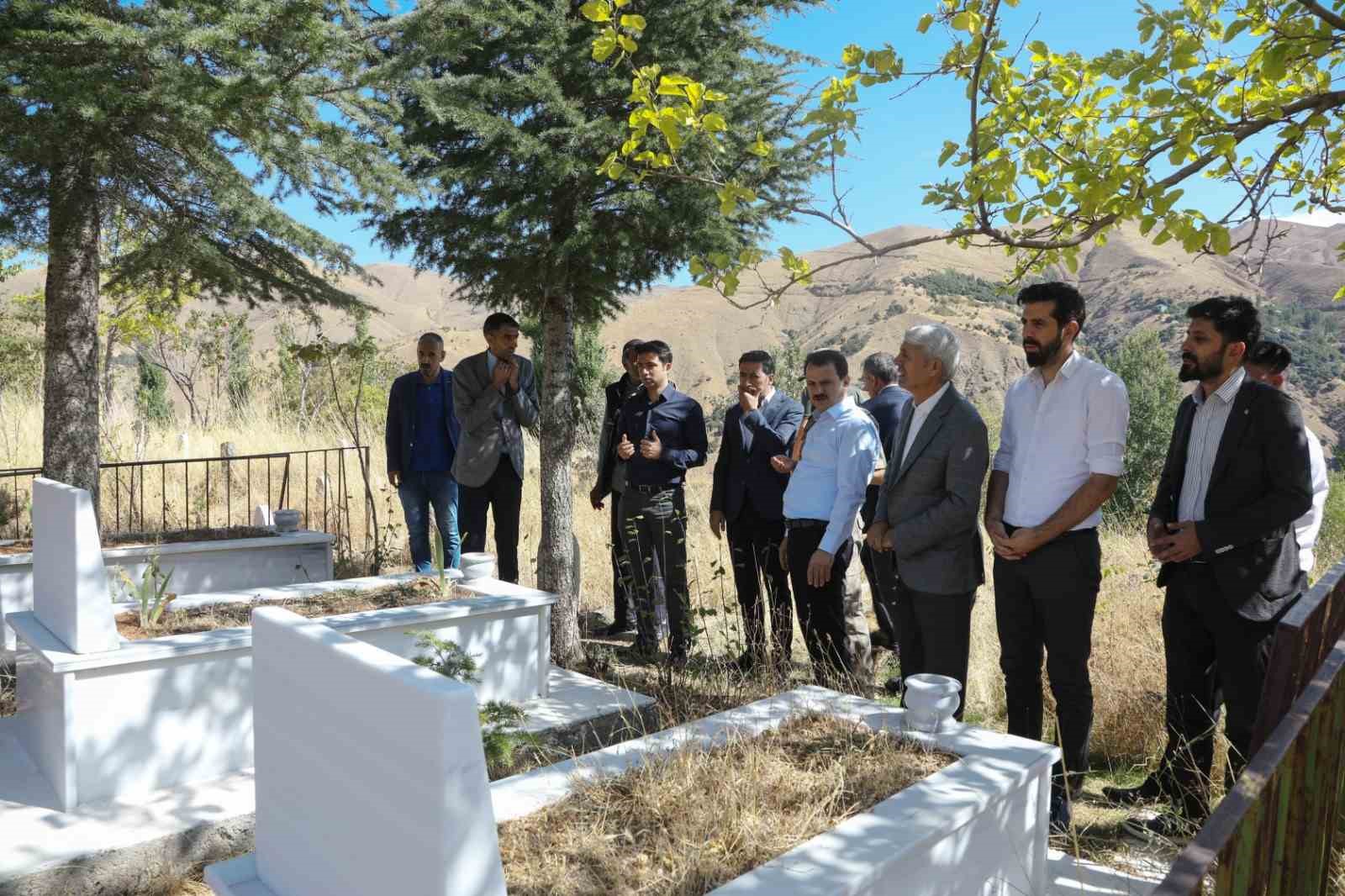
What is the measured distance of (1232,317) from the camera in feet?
12.7

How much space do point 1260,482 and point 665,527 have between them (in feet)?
11.5

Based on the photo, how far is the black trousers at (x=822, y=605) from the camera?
5.34 m

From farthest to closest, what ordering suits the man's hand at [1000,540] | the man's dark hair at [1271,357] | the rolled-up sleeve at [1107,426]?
the man's dark hair at [1271,357], the man's hand at [1000,540], the rolled-up sleeve at [1107,426]

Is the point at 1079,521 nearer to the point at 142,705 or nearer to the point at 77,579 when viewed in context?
the point at 142,705

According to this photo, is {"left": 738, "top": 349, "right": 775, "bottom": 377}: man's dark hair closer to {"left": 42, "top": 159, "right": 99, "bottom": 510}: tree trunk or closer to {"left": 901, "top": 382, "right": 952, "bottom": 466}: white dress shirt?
{"left": 901, "top": 382, "right": 952, "bottom": 466}: white dress shirt

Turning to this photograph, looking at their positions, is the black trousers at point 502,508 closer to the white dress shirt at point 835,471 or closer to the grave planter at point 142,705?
the grave planter at point 142,705

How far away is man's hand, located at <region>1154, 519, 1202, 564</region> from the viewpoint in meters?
3.82

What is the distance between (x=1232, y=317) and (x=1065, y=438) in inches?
32.1

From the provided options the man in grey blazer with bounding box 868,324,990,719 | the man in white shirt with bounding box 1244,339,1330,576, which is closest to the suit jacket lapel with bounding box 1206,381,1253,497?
the man in white shirt with bounding box 1244,339,1330,576

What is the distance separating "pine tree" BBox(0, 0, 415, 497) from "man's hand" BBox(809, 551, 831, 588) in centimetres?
324

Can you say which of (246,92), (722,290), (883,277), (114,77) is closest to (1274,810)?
(722,290)

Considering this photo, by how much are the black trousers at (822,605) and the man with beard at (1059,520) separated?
1293 mm

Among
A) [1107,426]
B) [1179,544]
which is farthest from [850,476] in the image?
[1179,544]

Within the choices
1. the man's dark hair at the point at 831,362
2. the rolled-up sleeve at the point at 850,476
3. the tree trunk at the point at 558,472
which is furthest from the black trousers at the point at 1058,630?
the tree trunk at the point at 558,472
